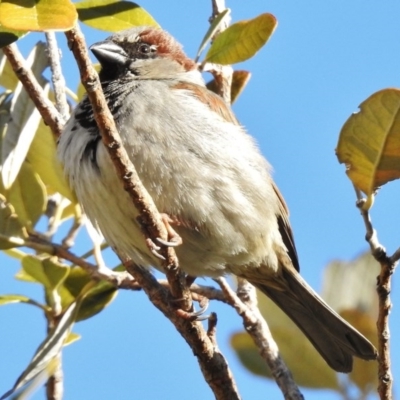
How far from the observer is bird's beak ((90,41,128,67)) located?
364cm

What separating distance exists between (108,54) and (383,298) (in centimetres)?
208

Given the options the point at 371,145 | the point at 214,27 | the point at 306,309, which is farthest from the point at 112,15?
the point at 306,309

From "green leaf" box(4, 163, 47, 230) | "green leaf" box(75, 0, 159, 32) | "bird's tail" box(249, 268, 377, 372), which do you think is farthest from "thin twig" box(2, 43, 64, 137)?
"bird's tail" box(249, 268, 377, 372)

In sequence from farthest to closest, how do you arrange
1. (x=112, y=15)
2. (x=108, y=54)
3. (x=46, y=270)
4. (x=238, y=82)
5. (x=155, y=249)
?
(x=108, y=54) < (x=238, y=82) < (x=112, y=15) < (x=46, y=270) < (x=155, y=249)

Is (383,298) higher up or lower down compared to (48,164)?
higher up

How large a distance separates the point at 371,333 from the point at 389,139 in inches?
24.3

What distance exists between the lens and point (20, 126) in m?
3.13

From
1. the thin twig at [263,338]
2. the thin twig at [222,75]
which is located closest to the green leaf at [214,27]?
the thin twig at [222,75]

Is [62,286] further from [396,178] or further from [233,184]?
[396,178]

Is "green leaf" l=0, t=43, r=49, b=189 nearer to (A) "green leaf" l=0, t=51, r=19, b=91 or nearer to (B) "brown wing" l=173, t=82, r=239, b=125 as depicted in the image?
(A) "green leaf" l=0, t=51, r=19, b=91

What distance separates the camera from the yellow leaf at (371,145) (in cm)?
220

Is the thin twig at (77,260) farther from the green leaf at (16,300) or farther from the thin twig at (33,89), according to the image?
the thin twig at (33,89)

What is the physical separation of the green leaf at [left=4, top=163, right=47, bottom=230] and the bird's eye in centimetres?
108

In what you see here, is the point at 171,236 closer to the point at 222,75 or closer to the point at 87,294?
the point at 87,294
